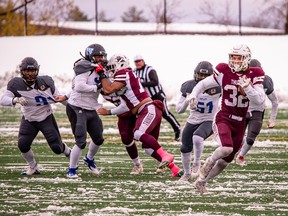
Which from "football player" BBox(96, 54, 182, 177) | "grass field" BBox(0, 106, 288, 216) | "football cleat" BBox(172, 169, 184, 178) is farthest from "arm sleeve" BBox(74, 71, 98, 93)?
"football cleat" BBox(172, 169, 184, 178)

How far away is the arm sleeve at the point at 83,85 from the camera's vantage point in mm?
11828

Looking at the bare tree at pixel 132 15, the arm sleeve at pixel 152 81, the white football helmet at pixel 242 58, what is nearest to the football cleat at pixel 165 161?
the white football helmet at pixel 242 58

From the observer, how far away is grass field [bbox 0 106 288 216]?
29.5 feet

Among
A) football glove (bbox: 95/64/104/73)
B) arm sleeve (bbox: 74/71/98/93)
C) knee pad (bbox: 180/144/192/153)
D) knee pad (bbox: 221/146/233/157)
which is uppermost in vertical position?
football glove (bbox: 95/64/104/73)

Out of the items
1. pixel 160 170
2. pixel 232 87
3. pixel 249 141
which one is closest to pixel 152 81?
pixel 249 141

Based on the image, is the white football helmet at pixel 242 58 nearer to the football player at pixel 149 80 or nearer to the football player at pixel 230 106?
the football player at pixel 230 106

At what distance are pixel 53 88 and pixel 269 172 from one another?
3.02 metres

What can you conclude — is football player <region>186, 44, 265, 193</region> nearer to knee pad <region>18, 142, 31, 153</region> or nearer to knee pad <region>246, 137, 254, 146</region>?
knee pad <region>18, 142, 31, 153</region>

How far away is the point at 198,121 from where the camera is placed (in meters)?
11.9

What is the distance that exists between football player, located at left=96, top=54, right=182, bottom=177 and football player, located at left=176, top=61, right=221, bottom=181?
214 mm

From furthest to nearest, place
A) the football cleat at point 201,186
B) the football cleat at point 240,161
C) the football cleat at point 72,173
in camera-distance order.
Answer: the football cleat at point 240,161 < the football cleat at point 72,173 < the football cleat at point 201,186

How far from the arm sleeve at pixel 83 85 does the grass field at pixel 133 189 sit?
3.62 feet

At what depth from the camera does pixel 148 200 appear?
378 inches

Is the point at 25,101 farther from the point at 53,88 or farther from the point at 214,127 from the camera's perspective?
the point at 214,127
